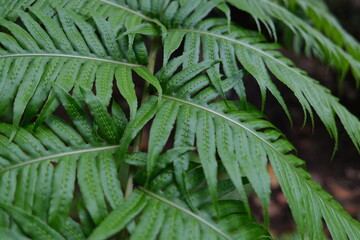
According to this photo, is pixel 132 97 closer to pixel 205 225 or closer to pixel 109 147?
pixel 109 147

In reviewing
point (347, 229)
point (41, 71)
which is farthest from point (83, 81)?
point (347, 229)

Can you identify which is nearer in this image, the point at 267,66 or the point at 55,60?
the point at 55,60

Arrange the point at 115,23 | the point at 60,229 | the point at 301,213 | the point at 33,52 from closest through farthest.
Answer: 1. the point at 60,229
2. the point at 301,213
3. the point at 33,52
4. the point at 115,23

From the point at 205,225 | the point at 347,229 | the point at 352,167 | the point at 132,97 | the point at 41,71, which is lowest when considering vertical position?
the point at 352,167

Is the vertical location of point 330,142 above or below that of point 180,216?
below

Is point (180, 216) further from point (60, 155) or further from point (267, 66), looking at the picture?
point (267, 66)

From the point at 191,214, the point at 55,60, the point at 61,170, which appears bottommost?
the point at 191,214

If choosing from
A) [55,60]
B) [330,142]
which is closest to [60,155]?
[55,60]

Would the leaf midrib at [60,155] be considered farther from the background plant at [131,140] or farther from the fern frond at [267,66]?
the fern frond at [267,66]
